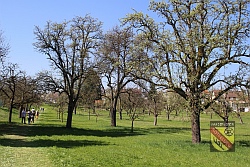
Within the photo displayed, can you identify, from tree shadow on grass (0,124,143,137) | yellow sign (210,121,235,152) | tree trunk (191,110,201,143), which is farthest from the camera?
tree shadow on grass (0,124,143,137)

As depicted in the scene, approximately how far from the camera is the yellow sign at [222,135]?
16938mm

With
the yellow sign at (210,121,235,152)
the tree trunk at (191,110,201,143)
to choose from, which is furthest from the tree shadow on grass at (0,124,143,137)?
the yellow sign at (210,121,235,152)

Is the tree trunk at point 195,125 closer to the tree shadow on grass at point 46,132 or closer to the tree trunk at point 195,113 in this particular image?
the tree trunk at point 195,113

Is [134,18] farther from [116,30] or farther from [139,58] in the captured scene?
[116,30]

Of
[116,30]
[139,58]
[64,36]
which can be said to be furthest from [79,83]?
[139,58]

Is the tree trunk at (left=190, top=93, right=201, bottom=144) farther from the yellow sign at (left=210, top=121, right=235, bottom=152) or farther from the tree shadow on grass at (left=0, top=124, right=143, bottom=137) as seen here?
the tree shadow on grass at (left=0, top=124, right=143, bottom=137)

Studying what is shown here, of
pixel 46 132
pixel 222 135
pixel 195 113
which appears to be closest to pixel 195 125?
pixel 195 113

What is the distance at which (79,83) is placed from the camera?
119 feet

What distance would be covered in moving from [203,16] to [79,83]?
1939 cm

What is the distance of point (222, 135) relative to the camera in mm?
17094

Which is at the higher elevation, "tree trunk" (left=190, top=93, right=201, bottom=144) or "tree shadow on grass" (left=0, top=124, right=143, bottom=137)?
"tree trunk" (left=190, top=93, right=201, bottom=144)

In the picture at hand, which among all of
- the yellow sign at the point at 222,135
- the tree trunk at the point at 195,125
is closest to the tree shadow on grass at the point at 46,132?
the tree trunk at the point at 195,125

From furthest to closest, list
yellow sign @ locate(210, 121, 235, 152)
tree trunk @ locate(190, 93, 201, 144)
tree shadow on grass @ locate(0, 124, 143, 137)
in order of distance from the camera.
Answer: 1. tree shadow on grass @ locate(0, 124, 143, 137)
2. tree trunk @ locate(190, 93, 201, 144)
3. yellow sign @ locate(210, 121, 235, 152)

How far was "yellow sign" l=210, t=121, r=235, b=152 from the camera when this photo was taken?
55.6 ft
